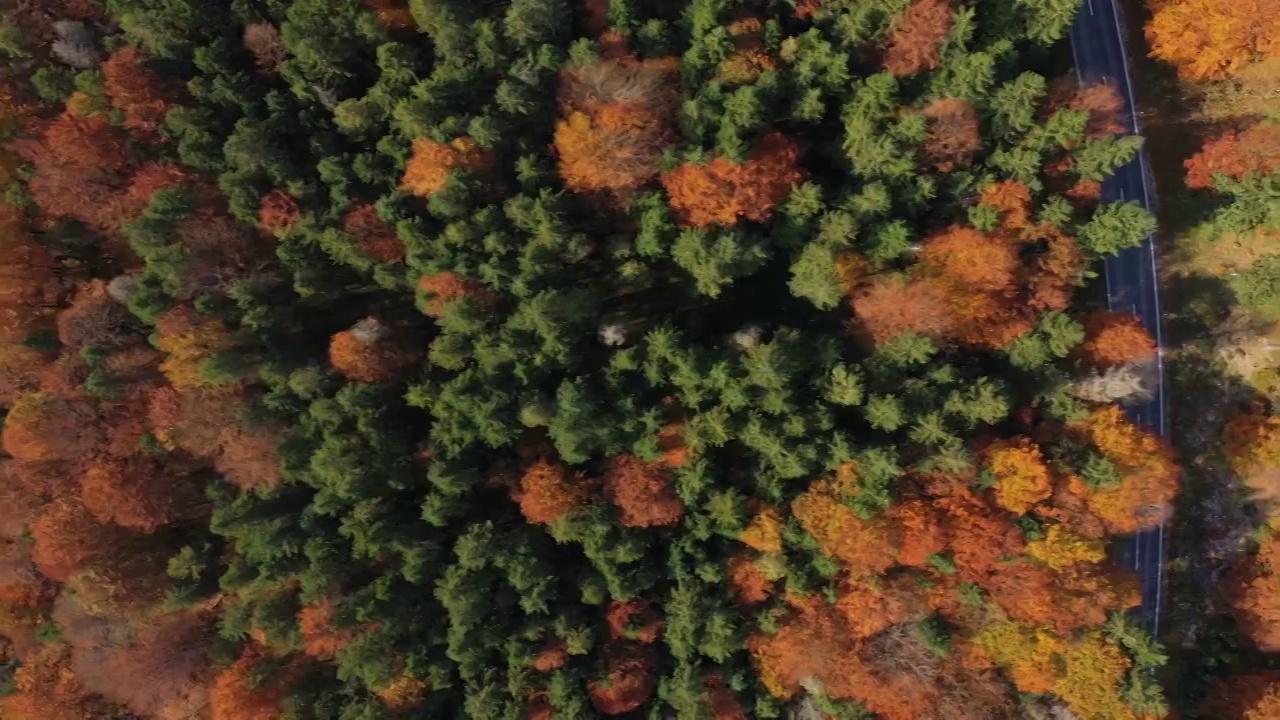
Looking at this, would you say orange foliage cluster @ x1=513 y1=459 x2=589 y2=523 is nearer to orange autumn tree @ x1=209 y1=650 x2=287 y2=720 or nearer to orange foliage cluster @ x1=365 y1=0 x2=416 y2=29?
orange autumn tree @ x1=209 y1=650 x2=287 y2=720

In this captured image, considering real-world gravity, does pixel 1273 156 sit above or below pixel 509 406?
above

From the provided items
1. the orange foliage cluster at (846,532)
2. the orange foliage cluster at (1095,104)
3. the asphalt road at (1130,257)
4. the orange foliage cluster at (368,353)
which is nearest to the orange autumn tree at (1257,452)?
the asphalt road at (1130,257)

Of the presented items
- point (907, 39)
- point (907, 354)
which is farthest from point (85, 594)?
point (907, 39)

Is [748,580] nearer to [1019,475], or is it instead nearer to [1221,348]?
[1019,475]

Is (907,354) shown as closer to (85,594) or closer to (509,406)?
(509,406)

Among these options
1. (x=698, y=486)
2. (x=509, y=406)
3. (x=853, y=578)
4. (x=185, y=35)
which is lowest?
(x=853, y=578)

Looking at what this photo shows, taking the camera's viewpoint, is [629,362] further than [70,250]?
No
